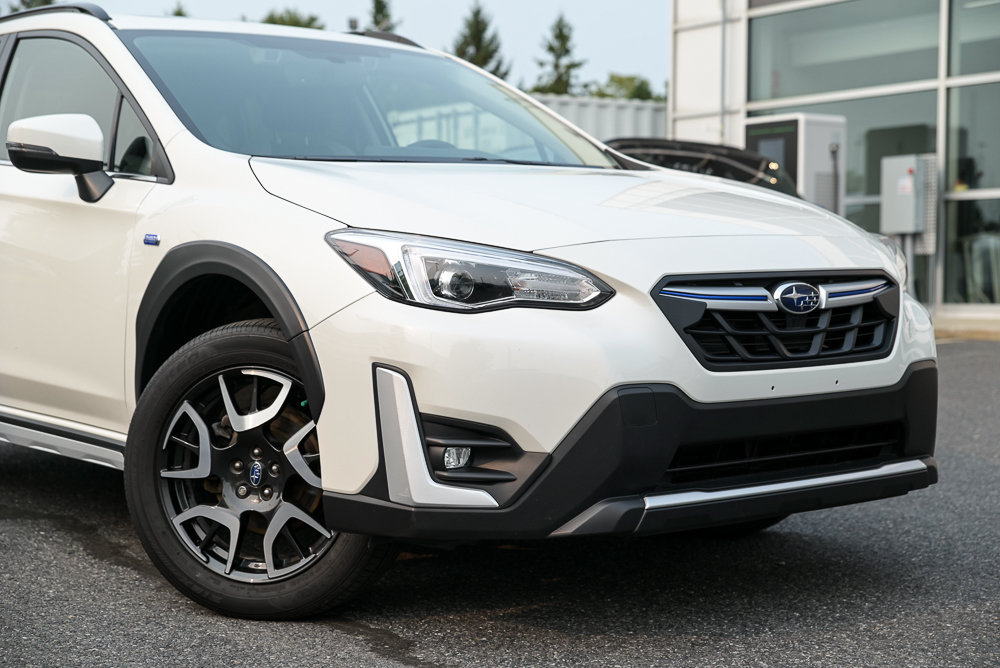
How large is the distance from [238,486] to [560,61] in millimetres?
96934

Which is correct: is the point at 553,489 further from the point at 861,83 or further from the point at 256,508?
the point at 861,83

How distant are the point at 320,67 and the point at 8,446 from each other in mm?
2766

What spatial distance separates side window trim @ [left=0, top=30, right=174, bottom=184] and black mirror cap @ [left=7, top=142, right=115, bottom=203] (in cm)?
6

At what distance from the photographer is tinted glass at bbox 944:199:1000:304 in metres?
14.4

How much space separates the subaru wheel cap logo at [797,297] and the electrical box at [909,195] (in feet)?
39.0

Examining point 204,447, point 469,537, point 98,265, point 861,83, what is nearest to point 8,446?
point 98,265

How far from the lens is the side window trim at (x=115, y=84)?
11.8ft

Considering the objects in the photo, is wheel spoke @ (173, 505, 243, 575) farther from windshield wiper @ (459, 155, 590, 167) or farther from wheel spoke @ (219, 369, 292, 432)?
windshield wiper @ (459, 155, 590, 167)

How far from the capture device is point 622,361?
2.84 m

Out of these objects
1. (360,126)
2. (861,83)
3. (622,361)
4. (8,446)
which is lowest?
(8,446)

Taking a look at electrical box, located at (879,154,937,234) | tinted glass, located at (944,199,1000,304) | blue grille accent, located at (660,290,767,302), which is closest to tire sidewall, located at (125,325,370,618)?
blue grille accent, located at (660,290,767,302)

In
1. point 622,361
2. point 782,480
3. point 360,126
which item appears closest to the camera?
point 622,361

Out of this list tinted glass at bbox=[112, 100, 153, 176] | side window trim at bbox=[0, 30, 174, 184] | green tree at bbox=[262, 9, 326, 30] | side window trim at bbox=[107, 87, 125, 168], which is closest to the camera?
side window trim at bbox=[0, 30, 174, 184]

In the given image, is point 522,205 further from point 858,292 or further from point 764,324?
point 858,292
